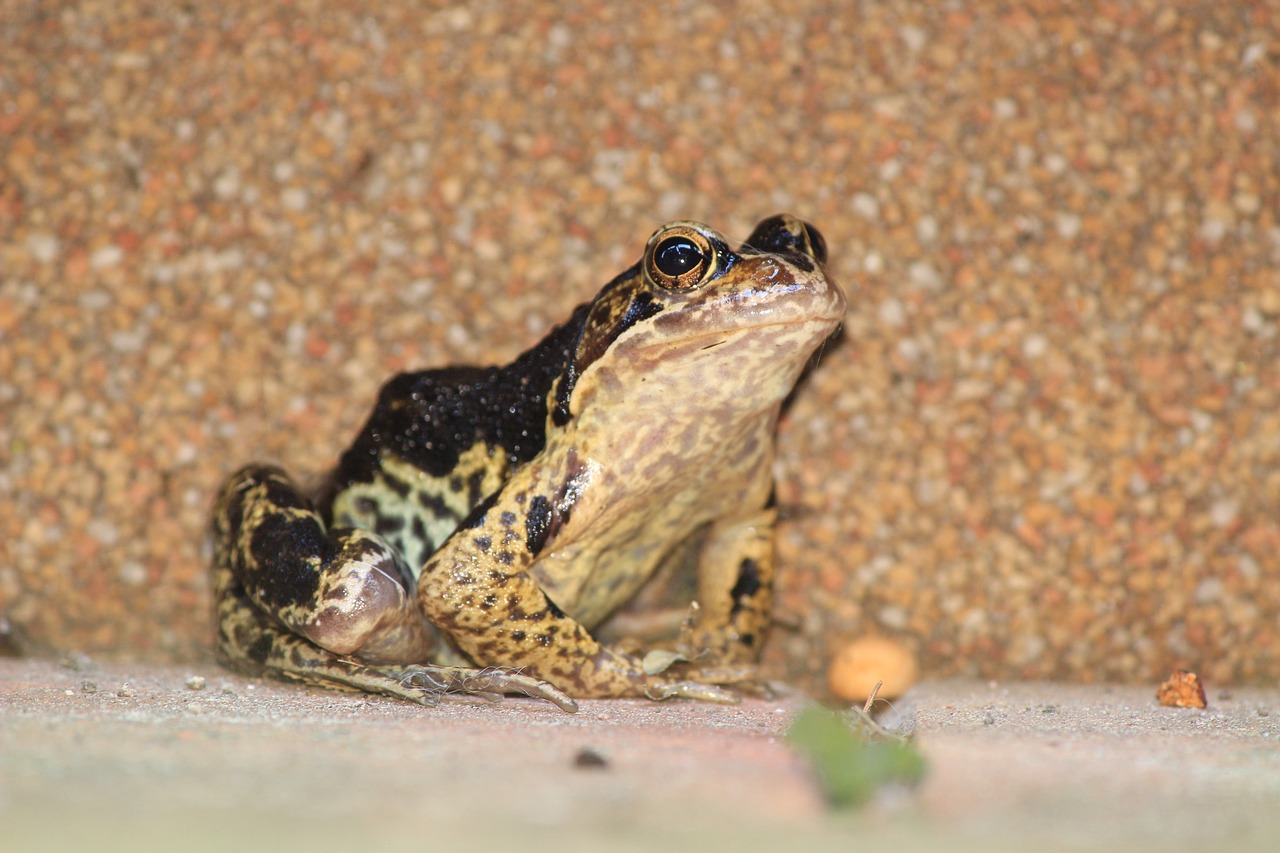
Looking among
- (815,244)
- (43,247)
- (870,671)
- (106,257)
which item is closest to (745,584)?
(870,671)

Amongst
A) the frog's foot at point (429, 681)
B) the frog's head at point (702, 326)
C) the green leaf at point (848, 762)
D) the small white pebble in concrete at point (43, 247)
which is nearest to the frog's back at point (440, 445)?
the frog's head at point (702, 326)

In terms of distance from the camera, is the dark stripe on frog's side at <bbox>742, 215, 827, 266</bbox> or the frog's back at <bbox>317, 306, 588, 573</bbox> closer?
the dark stripe on frog's side at <bbox>742, 215, 827, 266</bbox>

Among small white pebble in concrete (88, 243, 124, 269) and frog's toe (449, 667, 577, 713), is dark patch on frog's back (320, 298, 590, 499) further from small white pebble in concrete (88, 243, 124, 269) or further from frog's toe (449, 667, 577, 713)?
small white pebble in concrete (88, 243, 124, 269)

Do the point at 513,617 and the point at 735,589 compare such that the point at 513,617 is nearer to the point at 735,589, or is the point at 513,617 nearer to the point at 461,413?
the point at 461,413

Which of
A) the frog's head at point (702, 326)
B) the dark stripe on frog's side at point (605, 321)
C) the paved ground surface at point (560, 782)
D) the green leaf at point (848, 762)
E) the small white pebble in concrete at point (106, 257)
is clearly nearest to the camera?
the paved ground surface at point (560, 782)

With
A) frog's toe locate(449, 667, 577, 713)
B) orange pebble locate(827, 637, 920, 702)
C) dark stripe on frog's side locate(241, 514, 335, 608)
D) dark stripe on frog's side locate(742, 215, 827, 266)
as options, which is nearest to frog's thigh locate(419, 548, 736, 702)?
frog's toe locate(449, 667, 577, 713)

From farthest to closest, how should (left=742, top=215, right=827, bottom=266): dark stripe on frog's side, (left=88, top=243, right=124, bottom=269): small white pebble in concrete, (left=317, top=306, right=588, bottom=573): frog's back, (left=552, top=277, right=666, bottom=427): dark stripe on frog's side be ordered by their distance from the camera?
(left=88, top=243, right=124, bottom=269): small white pebble in concrete → (left=317, top=306, right=588, bottom=573): frog's back → (left=742, top=215, right=827, bottom=266): dark stripe on frog's side → (left=552, top=277, right=666, bottom=427): dark stripe on frog's side

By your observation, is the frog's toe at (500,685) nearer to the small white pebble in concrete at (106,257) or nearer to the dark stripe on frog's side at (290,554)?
the dark stripe on frog's side at (290,554)
